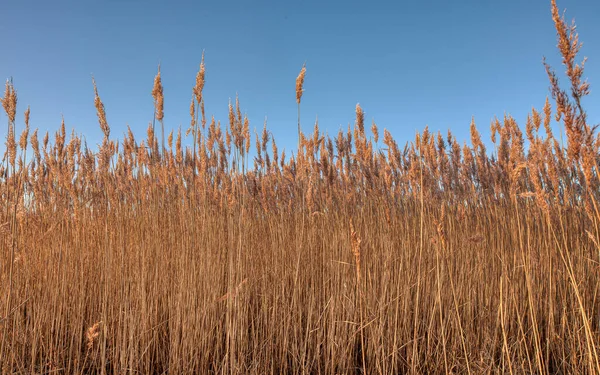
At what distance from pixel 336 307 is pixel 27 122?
232cm

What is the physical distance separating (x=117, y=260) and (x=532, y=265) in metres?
3.08

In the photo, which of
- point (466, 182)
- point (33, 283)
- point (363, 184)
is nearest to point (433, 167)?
point (466, 182)

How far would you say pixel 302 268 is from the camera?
123 inches

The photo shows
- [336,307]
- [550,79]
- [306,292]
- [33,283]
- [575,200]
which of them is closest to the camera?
[550,79]

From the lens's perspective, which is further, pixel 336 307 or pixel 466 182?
pixel 466 182

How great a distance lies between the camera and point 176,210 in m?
3.56

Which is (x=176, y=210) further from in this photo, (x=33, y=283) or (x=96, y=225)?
(x=33, y=283)

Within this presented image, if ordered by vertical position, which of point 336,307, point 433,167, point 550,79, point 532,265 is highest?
point 433,167

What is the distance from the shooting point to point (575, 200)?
3.38m

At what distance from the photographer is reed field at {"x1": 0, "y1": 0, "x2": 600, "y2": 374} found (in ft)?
6.65

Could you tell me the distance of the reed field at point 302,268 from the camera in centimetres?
203

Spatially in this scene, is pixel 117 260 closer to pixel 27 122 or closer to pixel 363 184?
pixel 27 122

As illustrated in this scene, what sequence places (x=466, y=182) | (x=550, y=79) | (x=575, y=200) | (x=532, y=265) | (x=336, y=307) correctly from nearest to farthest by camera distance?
(x=550, y=79)
(x=336, y=307)
(x=532, y=265)
(x=575, y=200)
(x=466, y=182)

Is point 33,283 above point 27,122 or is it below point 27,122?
below
